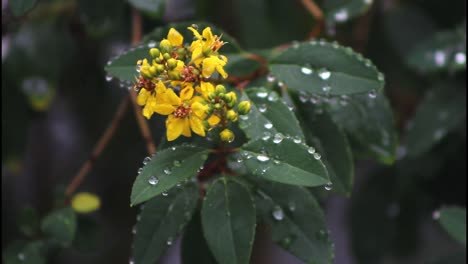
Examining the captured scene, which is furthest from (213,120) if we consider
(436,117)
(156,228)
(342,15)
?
(436,117)

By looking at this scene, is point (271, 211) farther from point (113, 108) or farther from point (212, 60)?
point (113, 108)

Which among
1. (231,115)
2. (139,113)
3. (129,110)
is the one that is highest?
(231,115)

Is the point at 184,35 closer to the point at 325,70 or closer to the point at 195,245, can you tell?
the point at 325,70

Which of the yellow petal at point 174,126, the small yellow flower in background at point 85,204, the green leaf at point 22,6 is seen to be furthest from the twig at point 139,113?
the yellow petal at point 174,126

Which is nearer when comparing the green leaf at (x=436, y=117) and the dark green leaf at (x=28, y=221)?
the dark green leaf at (x=28, y=221)

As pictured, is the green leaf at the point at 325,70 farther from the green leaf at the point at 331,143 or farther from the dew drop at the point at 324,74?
the green leaf at the point at 331,143

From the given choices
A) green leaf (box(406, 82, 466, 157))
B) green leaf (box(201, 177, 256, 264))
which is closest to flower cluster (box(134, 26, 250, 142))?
green leaf (box(201, 177, 256, 264))
